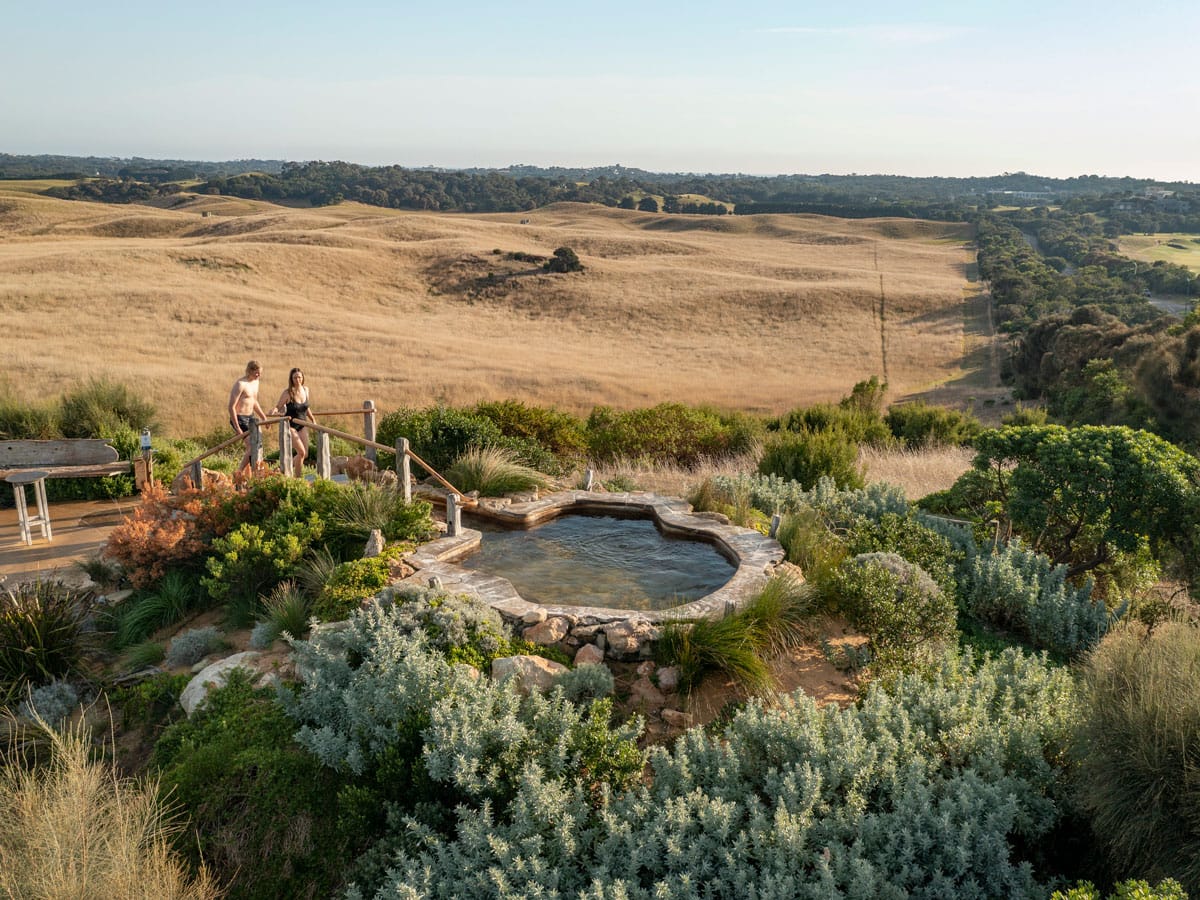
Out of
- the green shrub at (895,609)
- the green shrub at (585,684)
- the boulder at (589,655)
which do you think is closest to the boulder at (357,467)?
the boulder at (589,655)

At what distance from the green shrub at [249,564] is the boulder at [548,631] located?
268 cm

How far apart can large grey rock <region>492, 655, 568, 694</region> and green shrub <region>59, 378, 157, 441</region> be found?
9.72 meters

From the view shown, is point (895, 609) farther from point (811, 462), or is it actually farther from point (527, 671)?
point (811, 462)

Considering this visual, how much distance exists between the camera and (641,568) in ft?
28.0

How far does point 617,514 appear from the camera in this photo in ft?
33.0

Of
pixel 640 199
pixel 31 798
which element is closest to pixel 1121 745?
pixel 31 798

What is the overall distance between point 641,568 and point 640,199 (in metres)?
110

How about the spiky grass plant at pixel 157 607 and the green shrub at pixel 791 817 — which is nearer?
the green shrub at pixel 791 817

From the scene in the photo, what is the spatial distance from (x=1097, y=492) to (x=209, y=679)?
8791 mm

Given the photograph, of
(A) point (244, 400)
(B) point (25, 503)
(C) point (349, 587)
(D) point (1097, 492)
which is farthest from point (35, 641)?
(D) point (1097, 492)

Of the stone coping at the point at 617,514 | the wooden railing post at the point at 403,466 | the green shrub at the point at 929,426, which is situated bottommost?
the green shrub at the point at 929,426

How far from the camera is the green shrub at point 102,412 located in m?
13.5

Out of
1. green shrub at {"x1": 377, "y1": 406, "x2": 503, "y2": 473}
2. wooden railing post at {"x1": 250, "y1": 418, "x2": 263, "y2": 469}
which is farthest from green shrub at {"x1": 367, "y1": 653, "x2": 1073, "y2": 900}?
green shrub at {"x1": 377, "y1": 406, "x2": 503, "y2": 473}

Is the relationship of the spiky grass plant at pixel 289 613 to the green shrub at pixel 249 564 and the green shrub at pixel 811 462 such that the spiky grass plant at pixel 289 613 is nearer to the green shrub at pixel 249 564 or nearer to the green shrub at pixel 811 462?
the green shrub at pixel 249 564
